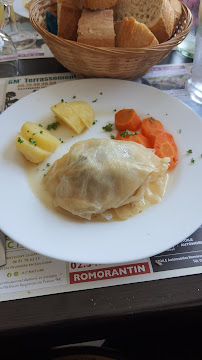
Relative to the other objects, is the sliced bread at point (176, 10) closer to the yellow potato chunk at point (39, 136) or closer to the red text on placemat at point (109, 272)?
the yellow potato chunk at point (39, 136)

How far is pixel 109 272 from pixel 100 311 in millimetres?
109

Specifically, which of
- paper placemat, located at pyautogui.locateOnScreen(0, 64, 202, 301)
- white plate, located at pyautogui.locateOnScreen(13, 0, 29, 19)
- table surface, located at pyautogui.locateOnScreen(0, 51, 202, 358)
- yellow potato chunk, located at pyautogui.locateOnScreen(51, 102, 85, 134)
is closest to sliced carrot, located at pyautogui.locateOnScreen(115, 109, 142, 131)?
yellow potato chunk, located at pyautogui.locateOnScreen(51, 102, 85, 134)

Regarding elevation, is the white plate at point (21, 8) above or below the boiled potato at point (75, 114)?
above

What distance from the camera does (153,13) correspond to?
52.8 inches

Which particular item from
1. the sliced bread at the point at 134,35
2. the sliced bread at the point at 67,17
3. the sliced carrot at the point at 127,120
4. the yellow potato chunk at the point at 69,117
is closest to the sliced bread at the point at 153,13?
the sliced bread at the point at 134,35

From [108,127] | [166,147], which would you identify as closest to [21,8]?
[108,127]

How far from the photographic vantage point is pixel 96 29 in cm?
125

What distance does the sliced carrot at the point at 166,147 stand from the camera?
110cm

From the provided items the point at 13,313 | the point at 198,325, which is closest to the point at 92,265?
the point at 13,313

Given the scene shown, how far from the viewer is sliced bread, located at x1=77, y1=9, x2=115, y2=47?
1.25m

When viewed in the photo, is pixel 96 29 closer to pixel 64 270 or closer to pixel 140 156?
pixel 140 156

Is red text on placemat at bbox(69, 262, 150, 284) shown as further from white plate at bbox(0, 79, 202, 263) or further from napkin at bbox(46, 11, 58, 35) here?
napkin at bbox(46, 11, 58, 35)

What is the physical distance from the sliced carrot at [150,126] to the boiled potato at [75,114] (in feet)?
0.69

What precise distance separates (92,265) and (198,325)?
0.35 meters
